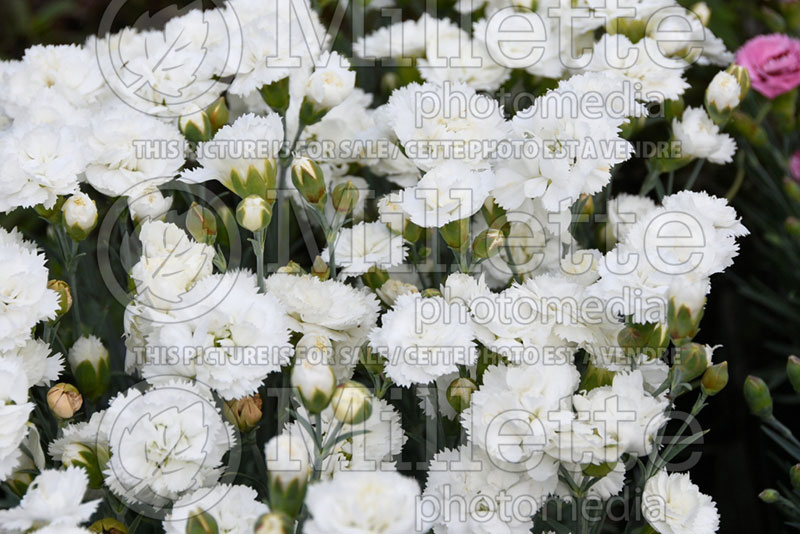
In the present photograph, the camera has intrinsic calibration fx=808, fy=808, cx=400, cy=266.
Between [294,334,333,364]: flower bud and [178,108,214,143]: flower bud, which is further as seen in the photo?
[178,108,214,143]: flower bud

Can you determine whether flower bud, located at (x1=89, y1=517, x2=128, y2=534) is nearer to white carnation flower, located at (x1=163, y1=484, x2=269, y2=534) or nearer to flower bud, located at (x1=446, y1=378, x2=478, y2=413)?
white carnation flower, located at (x1=163, y1=484, x2=269, y2=534)

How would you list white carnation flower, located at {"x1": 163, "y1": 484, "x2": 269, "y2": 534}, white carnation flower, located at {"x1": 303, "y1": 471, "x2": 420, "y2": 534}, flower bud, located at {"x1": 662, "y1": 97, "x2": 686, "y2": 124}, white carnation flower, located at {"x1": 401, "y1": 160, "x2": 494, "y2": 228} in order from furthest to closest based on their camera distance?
flower bud, located at {"x1": 662, "y1": 97, "x2": 686, "y2": 124} < white carnation flower, located at {"x1": 401, "y1": 160, "x2": 494, "y2": 228} < white carnation flower, located at {"x1": 163, "y1": 484, "x2": 269, "y2": 534} < white carnation flower, located at {"x1": 303, "y1": 471, "x2": 420, "y2": 534}

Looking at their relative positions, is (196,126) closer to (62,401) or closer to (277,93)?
(277,93)

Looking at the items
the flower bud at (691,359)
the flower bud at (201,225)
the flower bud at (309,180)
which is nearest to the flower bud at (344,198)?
the flower bud at (309,180)

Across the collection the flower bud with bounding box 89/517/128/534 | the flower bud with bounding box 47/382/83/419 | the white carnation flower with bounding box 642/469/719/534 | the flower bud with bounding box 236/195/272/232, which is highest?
the flower bud with bounding box 236/195/272/232

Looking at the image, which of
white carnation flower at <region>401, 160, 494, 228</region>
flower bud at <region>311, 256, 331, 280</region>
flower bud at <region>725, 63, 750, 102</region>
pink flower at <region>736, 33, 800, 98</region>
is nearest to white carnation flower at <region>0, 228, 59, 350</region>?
flower bud at <region>311, 256, 331, 280</region>

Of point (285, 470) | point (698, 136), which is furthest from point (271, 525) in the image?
point (698, 136)
